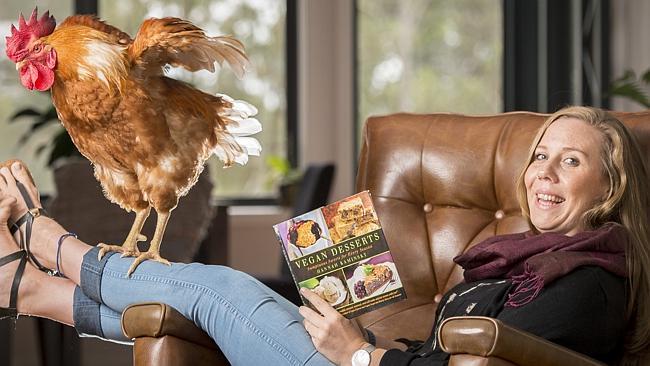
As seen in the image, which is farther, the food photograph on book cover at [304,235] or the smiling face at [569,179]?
the smiling face at [569,179]

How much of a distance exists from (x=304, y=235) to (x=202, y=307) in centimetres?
25

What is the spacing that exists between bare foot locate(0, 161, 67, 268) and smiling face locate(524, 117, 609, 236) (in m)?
0.86

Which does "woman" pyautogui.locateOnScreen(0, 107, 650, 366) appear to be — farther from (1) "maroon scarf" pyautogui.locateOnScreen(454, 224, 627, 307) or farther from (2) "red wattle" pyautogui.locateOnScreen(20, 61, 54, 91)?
(2) "red wattle" pyautogui.locateOnScreen(20, 61, 54, 91)

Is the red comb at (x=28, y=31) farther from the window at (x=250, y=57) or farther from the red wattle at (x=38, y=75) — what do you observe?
the window at (x=250, y=57)

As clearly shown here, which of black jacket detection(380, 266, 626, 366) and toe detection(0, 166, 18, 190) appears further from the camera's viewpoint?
toe detection(0, 166, 18, 190)

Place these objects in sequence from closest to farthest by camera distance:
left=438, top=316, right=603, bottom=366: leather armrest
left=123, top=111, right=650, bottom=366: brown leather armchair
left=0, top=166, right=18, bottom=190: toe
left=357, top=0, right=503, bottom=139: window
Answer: left=438, top=316, right=603, bottom=366: leather armrest
left=0, top=166, right=18, bottom=190: toe
left=123, top=111, right=650, bottom=366: brown leather armchair
left=357, top=0, right=503, bottom=139: window

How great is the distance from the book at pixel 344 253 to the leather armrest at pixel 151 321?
23 centimetres

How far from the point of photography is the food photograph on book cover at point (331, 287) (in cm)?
179

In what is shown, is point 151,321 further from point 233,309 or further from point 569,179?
point 569,179

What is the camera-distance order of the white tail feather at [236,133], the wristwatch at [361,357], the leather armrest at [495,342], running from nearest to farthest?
the leather armrest at [495,342], the white tail feather at [236,133], the wristwatch at [361,357]

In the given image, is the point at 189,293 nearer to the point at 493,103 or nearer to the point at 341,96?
the point at 341,96

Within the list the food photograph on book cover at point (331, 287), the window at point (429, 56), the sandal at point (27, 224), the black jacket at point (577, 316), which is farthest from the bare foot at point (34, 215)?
the window at point (429, 56)

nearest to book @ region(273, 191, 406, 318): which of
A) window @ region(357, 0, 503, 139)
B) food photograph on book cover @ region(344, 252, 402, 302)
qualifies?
food photograph on book cover @ region(344, 252, 402, 302)

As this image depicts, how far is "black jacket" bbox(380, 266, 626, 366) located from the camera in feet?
5.72
